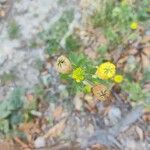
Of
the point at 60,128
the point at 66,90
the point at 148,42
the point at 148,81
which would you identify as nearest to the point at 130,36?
the point at 148,42

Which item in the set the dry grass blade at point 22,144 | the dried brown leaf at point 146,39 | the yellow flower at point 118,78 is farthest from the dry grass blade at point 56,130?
the dried brown leaf at point 146,39

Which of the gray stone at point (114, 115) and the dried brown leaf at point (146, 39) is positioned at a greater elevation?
the dried brown leaf at point (146, 39)

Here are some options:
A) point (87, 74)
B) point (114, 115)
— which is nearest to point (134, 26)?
point (114, 115)

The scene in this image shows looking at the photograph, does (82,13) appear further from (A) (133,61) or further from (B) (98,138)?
(B) (98,138)

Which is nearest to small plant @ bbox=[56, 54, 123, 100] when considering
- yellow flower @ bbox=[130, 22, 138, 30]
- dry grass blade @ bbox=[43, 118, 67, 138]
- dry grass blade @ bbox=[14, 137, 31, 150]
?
dry grass blade @ bbox=[43, 118, 67, 138]

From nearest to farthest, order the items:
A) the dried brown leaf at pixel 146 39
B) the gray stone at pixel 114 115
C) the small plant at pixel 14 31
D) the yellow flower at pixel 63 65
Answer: the yellow flower at pixel 63 65 < the gray stone at pixel 114 115 < the dried brown leaf at pixel 146 39 < the small plant at pixel 14 31

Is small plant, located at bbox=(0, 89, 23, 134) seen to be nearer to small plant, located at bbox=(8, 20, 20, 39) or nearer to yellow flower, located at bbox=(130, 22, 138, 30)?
small plant, located at bbox=(8, 20, 20, 39)

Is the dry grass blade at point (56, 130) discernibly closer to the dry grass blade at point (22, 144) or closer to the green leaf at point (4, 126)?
the dry grass blade at point (22, 144)

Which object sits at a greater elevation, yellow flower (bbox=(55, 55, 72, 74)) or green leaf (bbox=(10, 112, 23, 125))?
yellow flower (bbox=(55, 55, 72, 74))

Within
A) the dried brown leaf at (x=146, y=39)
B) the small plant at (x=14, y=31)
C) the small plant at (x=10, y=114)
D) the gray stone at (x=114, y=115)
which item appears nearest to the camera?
the gray stone at (x=114, y=115)
